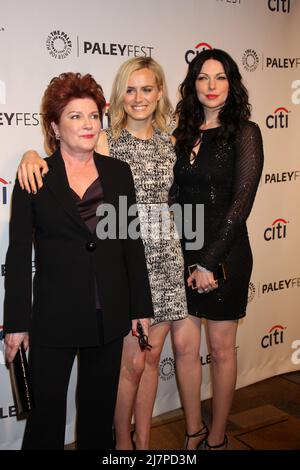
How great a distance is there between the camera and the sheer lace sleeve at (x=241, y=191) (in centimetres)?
231

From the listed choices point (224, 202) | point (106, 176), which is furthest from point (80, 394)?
point (224, 202)

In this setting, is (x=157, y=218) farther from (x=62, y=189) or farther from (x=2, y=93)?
(x=2, y=93)

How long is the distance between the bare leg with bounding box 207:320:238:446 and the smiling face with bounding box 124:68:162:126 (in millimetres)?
1045

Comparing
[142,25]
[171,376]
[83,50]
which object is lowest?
[171,376]

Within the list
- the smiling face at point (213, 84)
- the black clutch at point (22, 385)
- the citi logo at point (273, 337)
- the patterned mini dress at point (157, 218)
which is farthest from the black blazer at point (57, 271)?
the citi logo at point (273, 337)

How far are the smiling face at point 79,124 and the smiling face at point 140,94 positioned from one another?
1.39ft

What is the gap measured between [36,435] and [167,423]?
1324 millimetres

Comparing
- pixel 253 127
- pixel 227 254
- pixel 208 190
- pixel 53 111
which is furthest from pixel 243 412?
pixel 53 111

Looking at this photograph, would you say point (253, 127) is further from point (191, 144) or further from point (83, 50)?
point (83, 50)

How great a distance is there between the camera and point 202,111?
2.54 metres

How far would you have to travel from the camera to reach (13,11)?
2.45 metres

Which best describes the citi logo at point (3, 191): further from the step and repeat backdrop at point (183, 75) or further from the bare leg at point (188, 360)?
the bare leg at point (188, 360)

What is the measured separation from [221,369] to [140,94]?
4.53ft

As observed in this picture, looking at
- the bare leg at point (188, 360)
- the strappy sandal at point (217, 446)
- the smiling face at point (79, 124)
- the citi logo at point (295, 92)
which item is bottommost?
the strappy sandal at point (217, 446)
